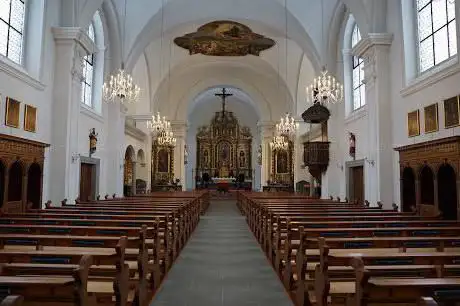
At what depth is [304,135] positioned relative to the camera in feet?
68.9

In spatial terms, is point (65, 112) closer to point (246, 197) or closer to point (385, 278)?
point (246, 197)

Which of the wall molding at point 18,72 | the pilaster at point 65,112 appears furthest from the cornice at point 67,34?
the wall molding at point 18,72

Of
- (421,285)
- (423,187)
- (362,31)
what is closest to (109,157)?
(362,31)

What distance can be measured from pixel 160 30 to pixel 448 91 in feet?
38.7

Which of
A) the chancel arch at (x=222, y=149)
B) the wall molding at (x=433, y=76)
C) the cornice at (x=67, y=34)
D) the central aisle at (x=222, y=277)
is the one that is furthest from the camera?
the chancel arch at (x=222, y=149)

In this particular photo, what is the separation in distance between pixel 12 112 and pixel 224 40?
12.7 metres

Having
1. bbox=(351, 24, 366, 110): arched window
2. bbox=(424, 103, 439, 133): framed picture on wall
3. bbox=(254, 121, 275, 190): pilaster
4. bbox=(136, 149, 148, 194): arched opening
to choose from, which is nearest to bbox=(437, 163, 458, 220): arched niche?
bbox=(424, 103, 439, 133): framed picture on wall

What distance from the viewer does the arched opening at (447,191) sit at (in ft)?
29.1

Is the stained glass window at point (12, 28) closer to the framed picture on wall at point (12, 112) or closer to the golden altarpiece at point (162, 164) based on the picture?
the framed picture on wall at point (12, 112)

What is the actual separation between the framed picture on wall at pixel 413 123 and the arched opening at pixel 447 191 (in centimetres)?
111

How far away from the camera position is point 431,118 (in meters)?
8.91

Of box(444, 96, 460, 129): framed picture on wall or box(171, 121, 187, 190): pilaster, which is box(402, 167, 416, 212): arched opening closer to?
box(444, 96, 460, 129): framed picture on wall

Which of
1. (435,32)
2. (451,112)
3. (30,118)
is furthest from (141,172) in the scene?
(451,112)

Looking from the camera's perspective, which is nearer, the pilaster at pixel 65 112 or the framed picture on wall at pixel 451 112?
the framed picture on wall at pixel 451 112
